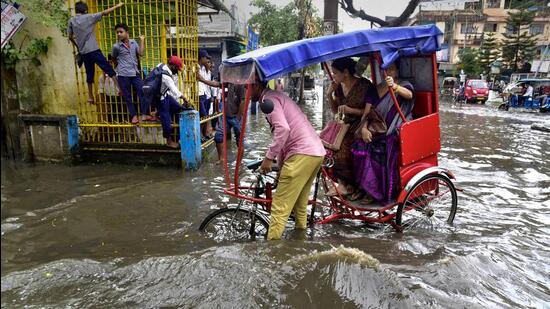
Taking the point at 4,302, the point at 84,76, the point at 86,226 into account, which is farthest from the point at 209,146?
the point at 4,302

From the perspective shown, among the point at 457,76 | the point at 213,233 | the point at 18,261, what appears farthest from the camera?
the point at 457,76

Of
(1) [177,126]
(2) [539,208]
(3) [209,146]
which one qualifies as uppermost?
(1) [177,126]

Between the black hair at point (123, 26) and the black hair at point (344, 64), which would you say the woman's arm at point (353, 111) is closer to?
the black hair at point (344, 64)

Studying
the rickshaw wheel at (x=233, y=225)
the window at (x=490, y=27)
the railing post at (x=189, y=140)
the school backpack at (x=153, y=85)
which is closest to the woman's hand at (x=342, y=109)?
the rickshaw wheel at (x=233, y=225)

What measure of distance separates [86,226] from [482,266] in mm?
4383

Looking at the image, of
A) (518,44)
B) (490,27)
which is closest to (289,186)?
(518,44)

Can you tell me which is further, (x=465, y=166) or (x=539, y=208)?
(x=465, y=166)

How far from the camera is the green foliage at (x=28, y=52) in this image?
7398 millimetres

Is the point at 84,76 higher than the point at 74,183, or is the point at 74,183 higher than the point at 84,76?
the point at 84,76

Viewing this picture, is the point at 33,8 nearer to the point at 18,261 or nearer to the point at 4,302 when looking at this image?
the point at 18,261

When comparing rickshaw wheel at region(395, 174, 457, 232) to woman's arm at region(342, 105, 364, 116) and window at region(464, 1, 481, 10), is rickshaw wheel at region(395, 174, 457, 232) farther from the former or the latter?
window at region(464, 1, 481, 10)

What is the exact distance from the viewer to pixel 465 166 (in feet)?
27.3

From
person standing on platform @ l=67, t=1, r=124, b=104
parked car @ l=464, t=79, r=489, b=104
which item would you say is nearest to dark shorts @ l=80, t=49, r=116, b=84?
person standing on platform @ l=67, t=1, r=124, b=104

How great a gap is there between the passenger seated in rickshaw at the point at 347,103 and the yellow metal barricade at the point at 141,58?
3.66 meters
